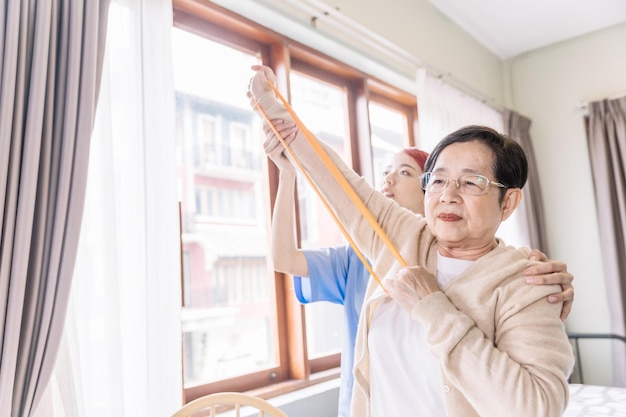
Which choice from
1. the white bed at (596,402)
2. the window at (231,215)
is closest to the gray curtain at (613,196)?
the white bed at (596,402)

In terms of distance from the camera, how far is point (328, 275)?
1634mm

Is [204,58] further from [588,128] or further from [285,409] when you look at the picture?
[588,128]

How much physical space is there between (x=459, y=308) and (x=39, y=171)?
989mm

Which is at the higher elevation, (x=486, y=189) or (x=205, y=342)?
(x=486, y=189)

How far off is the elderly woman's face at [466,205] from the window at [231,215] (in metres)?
1.36

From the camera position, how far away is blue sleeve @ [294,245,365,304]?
1625 millimetres

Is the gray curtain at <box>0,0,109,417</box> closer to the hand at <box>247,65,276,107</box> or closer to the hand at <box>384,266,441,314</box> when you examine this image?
the hand at <box>247,65,276,107</box>

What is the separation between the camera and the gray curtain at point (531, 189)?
3713mm

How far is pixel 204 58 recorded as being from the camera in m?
2.29

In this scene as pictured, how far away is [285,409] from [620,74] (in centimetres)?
333

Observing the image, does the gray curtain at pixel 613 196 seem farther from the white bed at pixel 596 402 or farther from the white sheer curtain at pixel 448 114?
the white bed at pixel 596 402

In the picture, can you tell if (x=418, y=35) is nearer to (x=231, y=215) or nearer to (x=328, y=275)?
(x=231, y=215)

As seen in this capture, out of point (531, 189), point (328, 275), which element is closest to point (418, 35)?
point (531, 189)

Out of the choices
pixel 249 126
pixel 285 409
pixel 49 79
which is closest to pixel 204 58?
pixel 249 126
